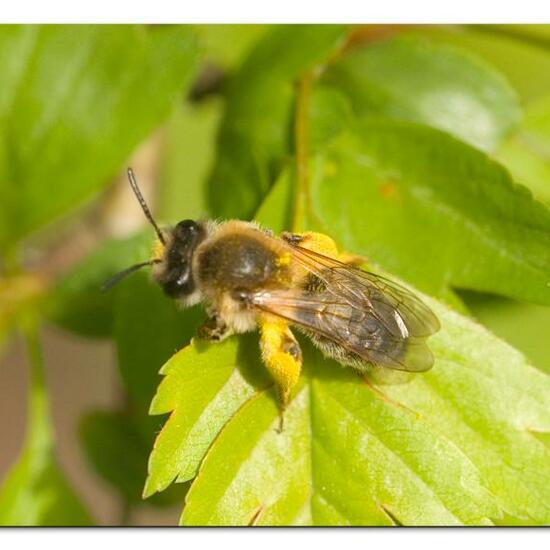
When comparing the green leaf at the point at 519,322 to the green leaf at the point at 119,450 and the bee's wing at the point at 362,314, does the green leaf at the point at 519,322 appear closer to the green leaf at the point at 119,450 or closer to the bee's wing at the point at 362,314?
the bee's wing at the point at 362,314

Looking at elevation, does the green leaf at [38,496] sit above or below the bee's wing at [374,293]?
below

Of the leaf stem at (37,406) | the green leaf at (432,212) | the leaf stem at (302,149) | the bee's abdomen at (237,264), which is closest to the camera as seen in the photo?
the bee's abdomen at (237,264)

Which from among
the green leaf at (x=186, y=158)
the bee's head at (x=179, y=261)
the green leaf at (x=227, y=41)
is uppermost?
the bee's head at (x=179, y=261)

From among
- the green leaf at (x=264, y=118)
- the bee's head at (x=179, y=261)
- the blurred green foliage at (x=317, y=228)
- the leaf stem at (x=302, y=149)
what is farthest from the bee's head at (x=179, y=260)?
the green leaf at (x=264, y=118)

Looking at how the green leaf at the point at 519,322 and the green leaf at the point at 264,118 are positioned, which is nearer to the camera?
the green leaf at the point at 264,118

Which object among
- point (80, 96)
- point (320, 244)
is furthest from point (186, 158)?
point (320, 244)

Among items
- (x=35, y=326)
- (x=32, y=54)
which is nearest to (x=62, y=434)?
(x=35, y=326)

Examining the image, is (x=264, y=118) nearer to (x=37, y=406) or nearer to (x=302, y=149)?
(x=302, y=149)
